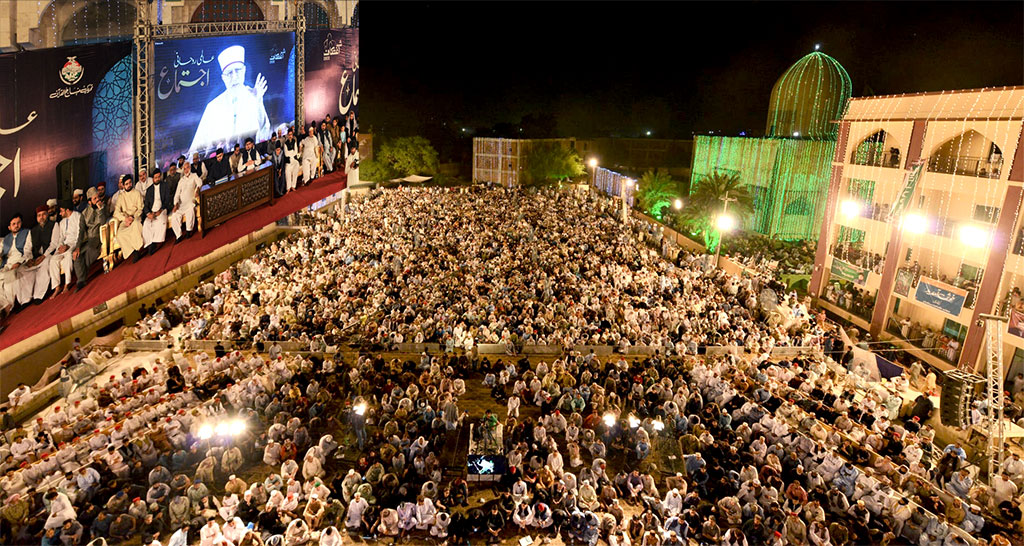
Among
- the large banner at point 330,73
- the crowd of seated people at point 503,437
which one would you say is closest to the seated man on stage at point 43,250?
the crowd of seated people at point 503,437

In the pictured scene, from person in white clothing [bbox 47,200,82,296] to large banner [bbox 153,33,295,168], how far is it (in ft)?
8.77

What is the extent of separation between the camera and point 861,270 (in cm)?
2000

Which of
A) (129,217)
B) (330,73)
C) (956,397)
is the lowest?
(956,397)

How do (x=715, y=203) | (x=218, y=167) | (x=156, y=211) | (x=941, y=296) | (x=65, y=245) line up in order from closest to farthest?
1. (x=65, y=245)
2. (x=156, y=211)
3. (x=218, y=167)
4. (x=941, y=296)
5. (x=715, y=203)

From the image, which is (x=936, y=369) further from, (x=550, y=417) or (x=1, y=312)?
(x=1, y=312)

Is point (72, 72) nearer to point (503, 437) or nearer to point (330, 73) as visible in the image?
point (503, 437)

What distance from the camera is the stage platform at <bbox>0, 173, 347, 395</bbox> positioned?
11.0 meters

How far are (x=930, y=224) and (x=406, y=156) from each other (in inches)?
1580

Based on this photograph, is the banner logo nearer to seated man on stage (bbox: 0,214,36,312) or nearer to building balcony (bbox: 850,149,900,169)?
seated man on stage (bbox: 0,214,36,312)

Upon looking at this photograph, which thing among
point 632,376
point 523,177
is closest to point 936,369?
point 632,376

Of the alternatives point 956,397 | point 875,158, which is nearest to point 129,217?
point 956,397

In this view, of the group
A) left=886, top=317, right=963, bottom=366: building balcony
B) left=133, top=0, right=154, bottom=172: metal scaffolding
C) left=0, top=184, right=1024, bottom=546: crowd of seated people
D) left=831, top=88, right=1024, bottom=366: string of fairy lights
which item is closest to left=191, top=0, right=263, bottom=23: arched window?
left=133, top=0, right=154, bottom=172: metal scaffolding

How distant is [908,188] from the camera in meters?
17.6

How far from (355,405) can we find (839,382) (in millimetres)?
11214
